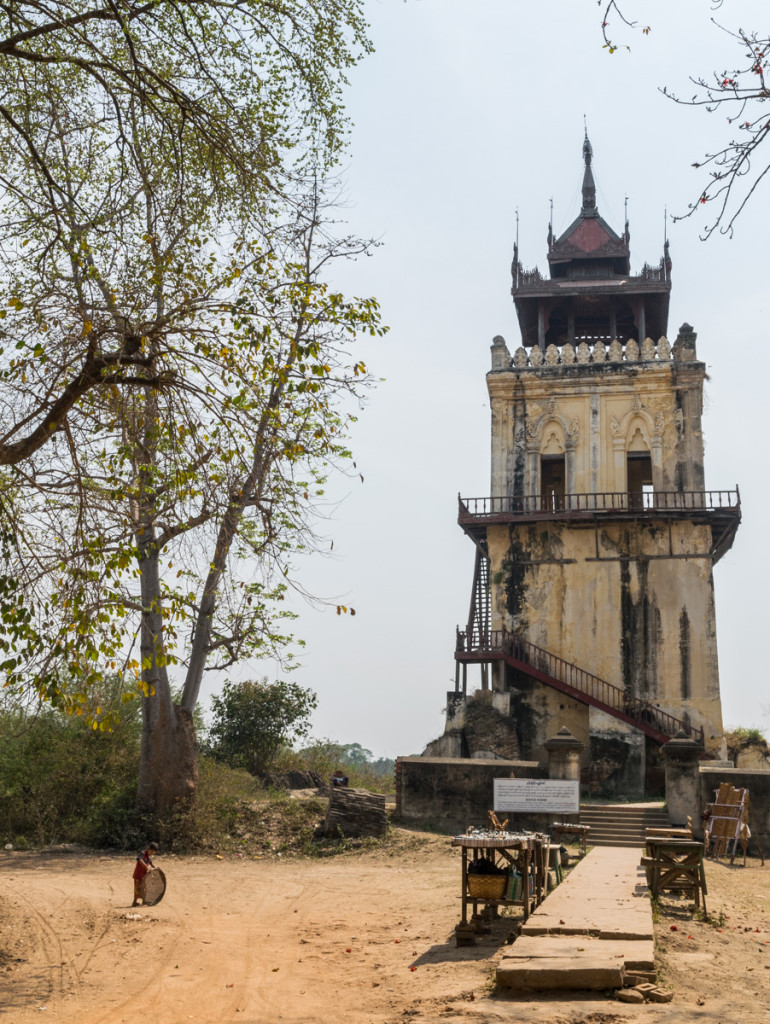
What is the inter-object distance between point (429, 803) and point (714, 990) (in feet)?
39.2

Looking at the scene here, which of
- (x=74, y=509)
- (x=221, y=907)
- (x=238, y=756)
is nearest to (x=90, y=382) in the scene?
(x=74, y=509)

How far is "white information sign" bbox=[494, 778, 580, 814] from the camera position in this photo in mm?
17469

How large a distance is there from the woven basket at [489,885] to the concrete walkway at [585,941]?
0.50 meters

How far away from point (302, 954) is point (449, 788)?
9557mm

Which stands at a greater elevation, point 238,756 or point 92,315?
point 92,315

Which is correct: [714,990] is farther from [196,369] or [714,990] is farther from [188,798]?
[188,798]

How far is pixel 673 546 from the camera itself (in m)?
27.5

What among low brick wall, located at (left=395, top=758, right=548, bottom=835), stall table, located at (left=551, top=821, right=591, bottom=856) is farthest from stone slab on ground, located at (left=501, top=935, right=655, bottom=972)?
low brick wall, located at (left=395, top=758, right=548, bottom=835)

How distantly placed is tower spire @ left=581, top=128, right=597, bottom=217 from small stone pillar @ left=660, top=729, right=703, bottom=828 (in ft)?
70.9

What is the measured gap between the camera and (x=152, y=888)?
12.2 meters

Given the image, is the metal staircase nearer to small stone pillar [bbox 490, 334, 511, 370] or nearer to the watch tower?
the watch tower

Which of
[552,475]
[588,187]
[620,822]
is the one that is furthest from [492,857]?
[588,187]

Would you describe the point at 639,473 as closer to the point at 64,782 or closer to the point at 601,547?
the point at 601,547

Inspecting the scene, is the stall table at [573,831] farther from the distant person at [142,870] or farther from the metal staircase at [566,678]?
the metal staircase at [566,678]
